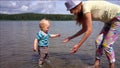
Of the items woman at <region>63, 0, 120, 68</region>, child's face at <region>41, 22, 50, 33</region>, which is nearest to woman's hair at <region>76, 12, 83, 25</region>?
woman at <region>63, 0, 120, 68</region>

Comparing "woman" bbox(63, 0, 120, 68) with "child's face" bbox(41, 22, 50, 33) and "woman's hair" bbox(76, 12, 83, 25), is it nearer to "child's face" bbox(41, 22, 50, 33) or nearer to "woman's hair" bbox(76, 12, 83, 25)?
"woman's hair" bbox(76, 12, 83, 25)

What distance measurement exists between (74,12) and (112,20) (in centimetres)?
91

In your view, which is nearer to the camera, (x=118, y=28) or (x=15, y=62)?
(x=118, y=28)

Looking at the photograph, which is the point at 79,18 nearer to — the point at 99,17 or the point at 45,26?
the point at 99,17

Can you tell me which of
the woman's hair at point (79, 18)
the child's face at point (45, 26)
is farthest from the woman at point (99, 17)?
the child's face at point (45, 26)

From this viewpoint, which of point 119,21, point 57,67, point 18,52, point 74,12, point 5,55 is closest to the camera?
point 74,12

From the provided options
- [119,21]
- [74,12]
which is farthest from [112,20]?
[74,12]

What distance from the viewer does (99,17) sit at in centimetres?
549

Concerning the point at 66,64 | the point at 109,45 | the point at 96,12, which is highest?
the point at 96,12

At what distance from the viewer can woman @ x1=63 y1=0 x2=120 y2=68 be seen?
5090mm

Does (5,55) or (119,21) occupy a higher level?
(119,21)

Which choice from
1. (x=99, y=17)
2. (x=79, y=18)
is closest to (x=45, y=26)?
(x=79, y=18)

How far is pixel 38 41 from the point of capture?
6742 mm

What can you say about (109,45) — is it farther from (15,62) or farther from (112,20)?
(15,62)
